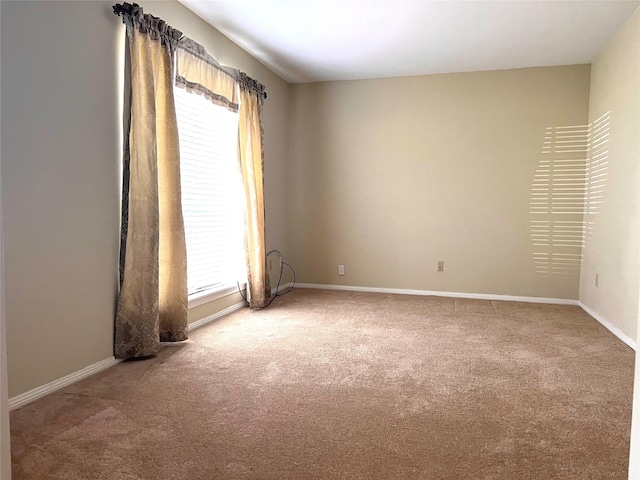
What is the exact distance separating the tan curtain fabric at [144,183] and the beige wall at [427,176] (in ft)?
9.03

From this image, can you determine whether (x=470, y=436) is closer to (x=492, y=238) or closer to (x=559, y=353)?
(x=559, y=353)

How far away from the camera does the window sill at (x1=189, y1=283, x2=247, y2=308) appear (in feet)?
12.4

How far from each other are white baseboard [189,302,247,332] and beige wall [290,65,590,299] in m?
1.44

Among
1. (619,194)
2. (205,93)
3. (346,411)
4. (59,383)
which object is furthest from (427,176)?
(59,383)

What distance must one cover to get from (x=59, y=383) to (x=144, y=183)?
1.24 metres

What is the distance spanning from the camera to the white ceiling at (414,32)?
3.51m

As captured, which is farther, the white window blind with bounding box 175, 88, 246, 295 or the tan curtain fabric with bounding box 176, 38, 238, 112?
the white window blind with bounding box 175, 88, 246, 295

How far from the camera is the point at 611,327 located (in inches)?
151

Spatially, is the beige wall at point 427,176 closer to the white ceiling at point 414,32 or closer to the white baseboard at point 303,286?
the white baseboard at point 303,286

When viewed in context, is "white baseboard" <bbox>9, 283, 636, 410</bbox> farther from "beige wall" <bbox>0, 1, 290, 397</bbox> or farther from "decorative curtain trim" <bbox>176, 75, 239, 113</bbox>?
"decorative curtain trim" <bbox>176, 75, 239, 113</bbox>

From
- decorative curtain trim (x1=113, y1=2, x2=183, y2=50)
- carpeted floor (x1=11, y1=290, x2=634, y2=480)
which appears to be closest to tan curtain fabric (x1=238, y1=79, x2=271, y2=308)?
carpeted floor (x1=11, y1=290, x2=634, y2=480)

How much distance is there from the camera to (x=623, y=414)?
2240mm

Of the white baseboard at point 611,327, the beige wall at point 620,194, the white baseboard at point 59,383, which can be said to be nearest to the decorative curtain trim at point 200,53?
the white baseboard at point 59,383

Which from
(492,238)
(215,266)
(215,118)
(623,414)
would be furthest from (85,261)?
(492,238)
